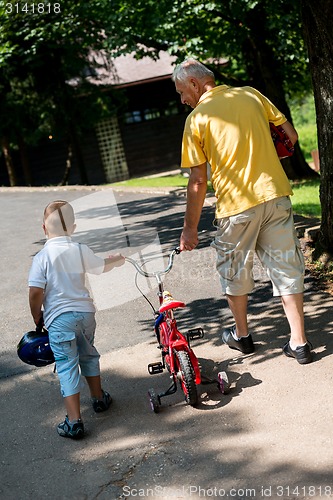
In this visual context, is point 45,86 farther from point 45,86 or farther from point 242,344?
point 242,344

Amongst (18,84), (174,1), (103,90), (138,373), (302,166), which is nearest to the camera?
(138,373)

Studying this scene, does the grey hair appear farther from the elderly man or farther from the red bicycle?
the red bicycle

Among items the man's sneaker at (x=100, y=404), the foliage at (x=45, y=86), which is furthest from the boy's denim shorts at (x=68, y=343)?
the foliage at (x=45, y=86)

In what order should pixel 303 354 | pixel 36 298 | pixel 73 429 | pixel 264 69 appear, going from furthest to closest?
pixel 264 69
pixel 303 354
pixel 36 298
pixel 73 429

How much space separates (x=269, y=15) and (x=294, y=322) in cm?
1300

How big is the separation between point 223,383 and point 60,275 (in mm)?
1320

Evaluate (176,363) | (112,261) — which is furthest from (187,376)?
(112,261)

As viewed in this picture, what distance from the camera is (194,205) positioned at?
5.11 m

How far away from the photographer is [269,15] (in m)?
16.5

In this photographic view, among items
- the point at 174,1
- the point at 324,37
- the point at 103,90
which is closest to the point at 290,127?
the point at 324,37

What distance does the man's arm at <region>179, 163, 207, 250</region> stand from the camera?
5035 mm

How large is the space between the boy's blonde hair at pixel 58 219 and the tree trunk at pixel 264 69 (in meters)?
12.7

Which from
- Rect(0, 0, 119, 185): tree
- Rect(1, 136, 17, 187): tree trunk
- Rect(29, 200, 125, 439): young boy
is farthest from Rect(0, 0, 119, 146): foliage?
Rect(29, 200, 125, 439): young boy

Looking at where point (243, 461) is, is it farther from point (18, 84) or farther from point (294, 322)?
point (18, 84)
